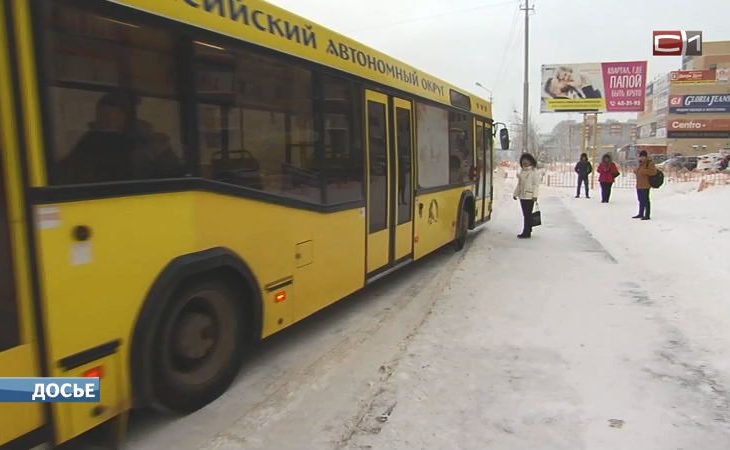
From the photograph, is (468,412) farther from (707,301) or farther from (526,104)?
(526,104)

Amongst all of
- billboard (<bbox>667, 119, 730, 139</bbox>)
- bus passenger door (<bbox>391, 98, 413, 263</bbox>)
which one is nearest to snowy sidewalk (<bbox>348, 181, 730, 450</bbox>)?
bus passenger door (<bbox>391, 98, 413, 263</bbox>)

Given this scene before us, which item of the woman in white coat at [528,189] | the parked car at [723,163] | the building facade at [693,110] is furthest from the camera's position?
the building facade at [693,110]

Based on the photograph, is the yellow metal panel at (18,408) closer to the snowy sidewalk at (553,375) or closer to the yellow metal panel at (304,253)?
the snowy sidewalk at (553,375)

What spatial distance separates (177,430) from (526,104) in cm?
3137

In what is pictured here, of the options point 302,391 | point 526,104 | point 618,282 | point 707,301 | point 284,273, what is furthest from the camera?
point 526,104

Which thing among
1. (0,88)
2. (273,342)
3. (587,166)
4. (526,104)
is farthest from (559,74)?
(0,88)

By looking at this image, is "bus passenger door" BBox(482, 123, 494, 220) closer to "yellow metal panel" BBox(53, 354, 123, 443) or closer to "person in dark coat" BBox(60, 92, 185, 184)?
"person in dark coat" BBox(60, 92, 185, 184)

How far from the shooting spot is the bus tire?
384 inches

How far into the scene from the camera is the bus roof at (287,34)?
3.50m

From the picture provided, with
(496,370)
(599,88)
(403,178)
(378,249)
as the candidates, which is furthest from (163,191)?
(599,88)

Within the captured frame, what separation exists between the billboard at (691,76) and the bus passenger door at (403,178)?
3431 inches

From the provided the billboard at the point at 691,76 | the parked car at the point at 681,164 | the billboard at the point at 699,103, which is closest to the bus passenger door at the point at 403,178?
the parked car at the point at 681,164

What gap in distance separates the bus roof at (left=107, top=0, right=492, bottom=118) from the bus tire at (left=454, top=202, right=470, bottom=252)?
9.24ft

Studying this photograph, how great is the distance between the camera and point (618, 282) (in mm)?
7449
